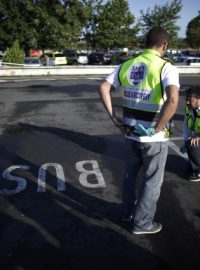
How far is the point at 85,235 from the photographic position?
4078 mm

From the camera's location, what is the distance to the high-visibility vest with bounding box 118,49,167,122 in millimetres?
3566

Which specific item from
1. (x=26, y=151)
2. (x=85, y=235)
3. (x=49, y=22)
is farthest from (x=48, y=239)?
(x=49, y=22)

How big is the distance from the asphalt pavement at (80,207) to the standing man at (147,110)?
357 mm

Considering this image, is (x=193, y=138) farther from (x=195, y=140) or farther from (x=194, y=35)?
(x=194, y=35)

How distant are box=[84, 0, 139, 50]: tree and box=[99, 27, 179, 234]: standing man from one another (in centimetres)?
4389

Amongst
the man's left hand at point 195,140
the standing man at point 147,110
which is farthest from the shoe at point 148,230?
the man's left hand at point 195,140

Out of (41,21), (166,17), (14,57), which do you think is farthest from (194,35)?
(14,57)

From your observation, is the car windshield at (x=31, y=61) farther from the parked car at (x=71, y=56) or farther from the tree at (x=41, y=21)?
the parked car at (x=71, y=56)

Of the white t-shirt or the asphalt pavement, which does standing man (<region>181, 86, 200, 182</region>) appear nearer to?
the asphalt pavement

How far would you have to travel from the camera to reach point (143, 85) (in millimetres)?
3656

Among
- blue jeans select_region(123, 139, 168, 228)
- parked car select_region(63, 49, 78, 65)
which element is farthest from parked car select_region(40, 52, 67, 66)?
blue jeans select_region(123, 139, 168, 228)

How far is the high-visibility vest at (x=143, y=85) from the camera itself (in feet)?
11.7

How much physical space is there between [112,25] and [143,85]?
146 feet

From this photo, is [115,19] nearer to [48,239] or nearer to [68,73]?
[68,73]
